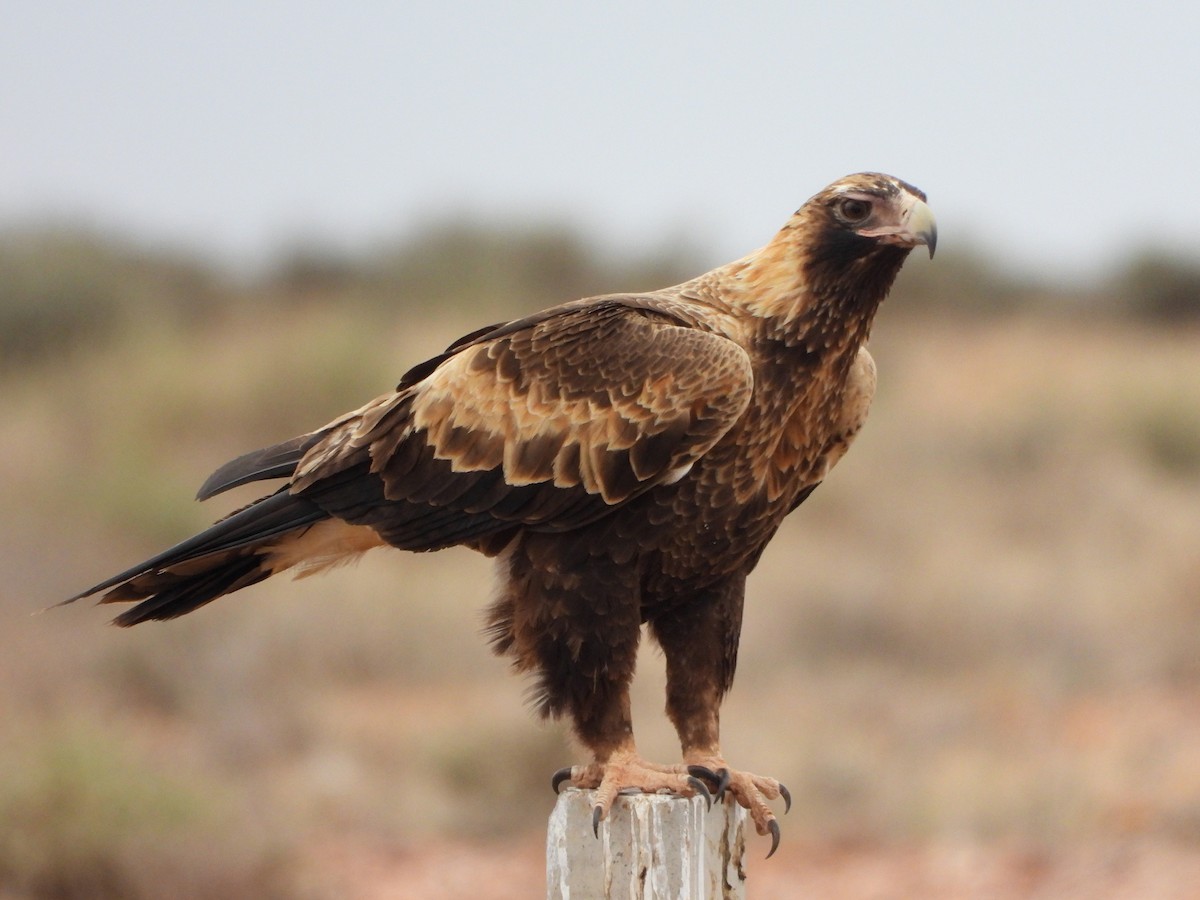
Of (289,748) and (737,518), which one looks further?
(289,748)

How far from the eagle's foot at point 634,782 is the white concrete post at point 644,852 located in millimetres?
27

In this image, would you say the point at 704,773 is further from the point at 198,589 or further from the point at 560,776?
the point at 198,589

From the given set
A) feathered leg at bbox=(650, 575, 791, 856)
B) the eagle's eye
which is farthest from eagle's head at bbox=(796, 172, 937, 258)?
feathered leg at bbox=(650, 575, 791, 856)

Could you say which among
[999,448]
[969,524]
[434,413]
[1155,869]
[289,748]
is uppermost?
[999,448]

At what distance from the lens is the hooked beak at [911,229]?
12.5 feet

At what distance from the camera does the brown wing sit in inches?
149

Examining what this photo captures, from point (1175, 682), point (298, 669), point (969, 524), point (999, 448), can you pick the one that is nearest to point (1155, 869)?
point (1175, 682)

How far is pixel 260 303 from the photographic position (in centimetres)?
2788

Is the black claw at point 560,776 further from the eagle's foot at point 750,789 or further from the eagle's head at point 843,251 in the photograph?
the eagle's head at point 843,251

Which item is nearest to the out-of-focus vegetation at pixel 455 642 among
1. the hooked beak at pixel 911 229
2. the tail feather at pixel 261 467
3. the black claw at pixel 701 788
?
the tail feather at pixel 261 467

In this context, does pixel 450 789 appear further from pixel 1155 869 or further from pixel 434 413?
pixel 434 413

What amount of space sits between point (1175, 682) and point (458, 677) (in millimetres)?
5921

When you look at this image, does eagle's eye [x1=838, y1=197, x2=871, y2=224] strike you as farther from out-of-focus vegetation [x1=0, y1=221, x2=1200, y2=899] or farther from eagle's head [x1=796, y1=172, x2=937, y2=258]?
out-of-focus vegetation [x1=0, y1=221, x2=1200, y2=899]

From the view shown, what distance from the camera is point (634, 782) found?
378 cm
